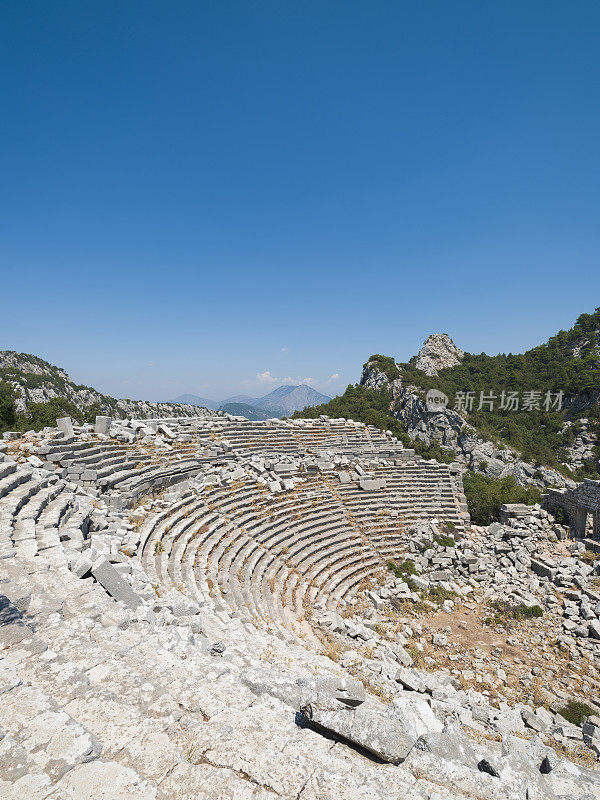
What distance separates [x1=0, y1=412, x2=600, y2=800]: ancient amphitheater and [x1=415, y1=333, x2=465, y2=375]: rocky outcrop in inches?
2403

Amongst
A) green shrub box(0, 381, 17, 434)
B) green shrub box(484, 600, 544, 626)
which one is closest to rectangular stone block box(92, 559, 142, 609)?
green shrub box(484, 600, 544, 626)

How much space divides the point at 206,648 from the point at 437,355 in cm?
7901

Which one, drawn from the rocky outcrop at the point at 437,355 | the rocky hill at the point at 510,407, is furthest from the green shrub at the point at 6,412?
the rocky outcrop at the point at 437,355

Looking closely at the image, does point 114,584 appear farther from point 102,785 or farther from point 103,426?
point 103,426

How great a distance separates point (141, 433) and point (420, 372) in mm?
60344

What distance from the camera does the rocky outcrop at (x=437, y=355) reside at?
73.6 m

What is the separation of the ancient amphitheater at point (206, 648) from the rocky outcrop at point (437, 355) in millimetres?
61047

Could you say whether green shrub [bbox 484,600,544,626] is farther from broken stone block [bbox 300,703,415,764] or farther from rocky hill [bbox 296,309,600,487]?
rocky hill [bbox 296,309,600,487]

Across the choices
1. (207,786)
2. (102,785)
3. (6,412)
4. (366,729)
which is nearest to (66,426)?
(102,785)

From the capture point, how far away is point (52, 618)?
5.00 metres

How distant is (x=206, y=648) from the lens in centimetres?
599

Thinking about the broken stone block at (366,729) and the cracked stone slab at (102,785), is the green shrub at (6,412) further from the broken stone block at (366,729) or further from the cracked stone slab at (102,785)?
the broken stone block at (366,729)

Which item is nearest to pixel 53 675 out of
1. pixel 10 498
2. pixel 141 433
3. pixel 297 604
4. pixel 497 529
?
pixel 10 498

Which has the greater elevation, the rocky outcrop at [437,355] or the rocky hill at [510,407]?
the rocky outcrop at [437,355]
